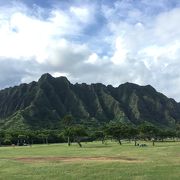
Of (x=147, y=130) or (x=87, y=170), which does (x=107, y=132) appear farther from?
(x=87, y=170)

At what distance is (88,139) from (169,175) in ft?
527

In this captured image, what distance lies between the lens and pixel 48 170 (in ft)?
146

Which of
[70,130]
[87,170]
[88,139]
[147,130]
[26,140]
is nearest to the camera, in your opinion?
[87,170]

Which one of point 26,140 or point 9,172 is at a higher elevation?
point 26,140

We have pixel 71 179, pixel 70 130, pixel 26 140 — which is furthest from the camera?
pixel 26 140

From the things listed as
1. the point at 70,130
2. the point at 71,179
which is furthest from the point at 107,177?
the point at 70,130

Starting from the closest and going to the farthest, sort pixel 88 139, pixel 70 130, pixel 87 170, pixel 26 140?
pixel 87 170, pixel 70 130, pixel 26 140, pixel 88 139

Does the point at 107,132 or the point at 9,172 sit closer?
the point at 9,172

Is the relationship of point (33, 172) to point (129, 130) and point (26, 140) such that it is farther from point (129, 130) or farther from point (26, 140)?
point (26, 140)

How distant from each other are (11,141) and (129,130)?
49245 mm

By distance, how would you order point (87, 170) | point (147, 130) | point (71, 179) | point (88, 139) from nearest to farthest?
point (71, 179) → point (87, 170) → point (147, 130) → point (88, 139)

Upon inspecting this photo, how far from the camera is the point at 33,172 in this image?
43906 mm

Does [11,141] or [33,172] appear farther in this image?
[11,141]

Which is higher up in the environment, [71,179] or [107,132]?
[107,132]
